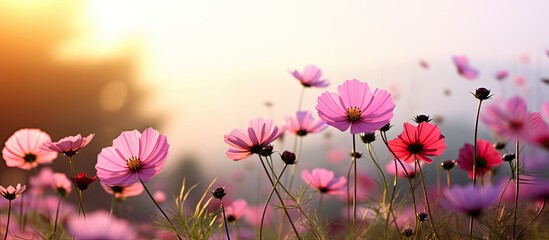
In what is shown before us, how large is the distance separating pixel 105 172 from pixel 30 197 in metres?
0.97

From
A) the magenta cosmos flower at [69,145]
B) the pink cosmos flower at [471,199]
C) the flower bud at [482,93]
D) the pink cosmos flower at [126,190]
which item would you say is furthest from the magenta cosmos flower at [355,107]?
the pink cosmos flower at [126,190]

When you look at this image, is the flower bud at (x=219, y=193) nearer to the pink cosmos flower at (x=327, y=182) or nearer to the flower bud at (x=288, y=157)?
the flower bud at (x=288, y=157)

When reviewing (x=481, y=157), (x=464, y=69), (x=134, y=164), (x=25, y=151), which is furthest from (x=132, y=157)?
(x=464, y=69)

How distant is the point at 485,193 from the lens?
26.7 inches

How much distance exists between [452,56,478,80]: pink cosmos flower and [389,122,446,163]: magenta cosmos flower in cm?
150

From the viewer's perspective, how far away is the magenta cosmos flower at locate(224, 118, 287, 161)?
0.95 m

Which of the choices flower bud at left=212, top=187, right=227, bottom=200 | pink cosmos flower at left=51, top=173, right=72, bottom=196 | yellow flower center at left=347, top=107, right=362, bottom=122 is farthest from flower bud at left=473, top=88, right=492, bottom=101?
pink cosmos flower at left=51, top=173, right=72, bottom=196

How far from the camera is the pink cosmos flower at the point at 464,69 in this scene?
8.04ft

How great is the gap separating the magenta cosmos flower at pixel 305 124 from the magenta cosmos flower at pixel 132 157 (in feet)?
1.69

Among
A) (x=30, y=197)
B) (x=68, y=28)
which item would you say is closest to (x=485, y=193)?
(x=30, y=197)

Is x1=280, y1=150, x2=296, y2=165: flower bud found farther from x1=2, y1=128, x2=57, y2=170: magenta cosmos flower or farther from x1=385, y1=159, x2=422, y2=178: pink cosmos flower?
x1=2, y1=128, x2=57, y2=170: magenta cosmos flower

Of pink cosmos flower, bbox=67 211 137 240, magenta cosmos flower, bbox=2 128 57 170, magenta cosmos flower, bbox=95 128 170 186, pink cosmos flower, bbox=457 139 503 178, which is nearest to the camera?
pink cosmos flower, bbox=67 211 137 240

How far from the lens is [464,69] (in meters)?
2.45

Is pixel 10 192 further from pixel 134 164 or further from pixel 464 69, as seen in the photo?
pixel 464 69
